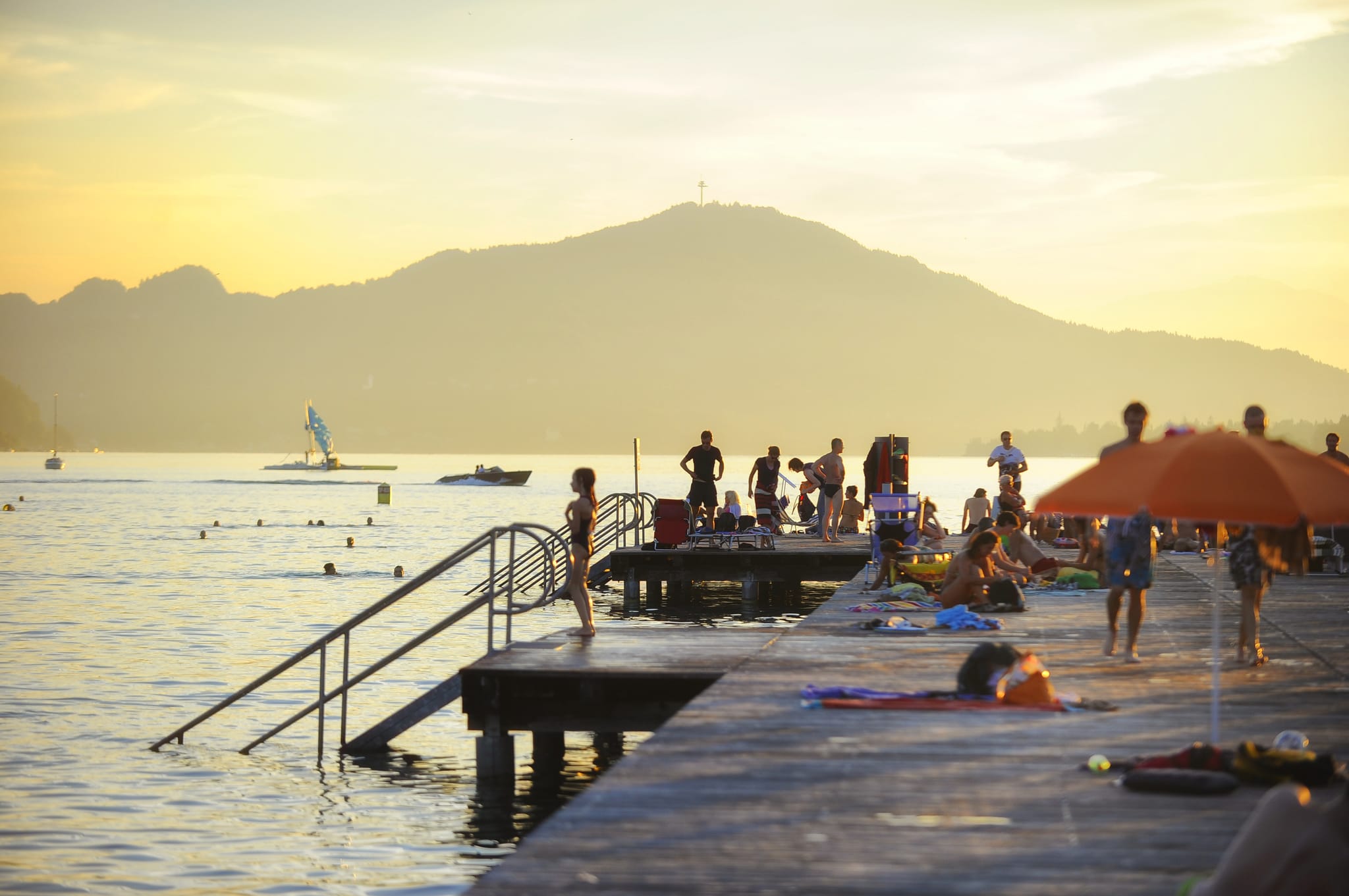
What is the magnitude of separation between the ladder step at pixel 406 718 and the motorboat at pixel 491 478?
525ft

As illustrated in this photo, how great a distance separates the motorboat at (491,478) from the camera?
18221 cm

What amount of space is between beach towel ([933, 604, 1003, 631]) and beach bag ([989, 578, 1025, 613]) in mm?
1218

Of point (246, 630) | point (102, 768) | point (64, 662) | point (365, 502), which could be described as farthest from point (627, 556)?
point (365, 502)

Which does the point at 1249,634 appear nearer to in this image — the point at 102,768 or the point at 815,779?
the point at 815,779

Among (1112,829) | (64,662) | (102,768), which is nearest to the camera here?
(1112,829)

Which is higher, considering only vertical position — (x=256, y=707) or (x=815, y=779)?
(x=815, y=779)

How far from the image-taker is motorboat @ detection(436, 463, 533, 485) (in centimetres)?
18221

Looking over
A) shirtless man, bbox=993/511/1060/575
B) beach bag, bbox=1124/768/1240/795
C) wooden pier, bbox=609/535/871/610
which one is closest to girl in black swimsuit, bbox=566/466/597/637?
beach bag, bbox=1124/768/1240/795

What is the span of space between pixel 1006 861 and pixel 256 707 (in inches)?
640

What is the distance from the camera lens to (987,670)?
10.6 metres

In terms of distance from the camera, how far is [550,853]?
6.59 metres

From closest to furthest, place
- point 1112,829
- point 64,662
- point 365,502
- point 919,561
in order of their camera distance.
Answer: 1. point 1112,829
2. point 919,561
3. point 64,662
4. point 365,502

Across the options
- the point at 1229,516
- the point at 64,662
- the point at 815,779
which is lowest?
the point at 64,662

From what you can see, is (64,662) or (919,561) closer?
(919,561)
